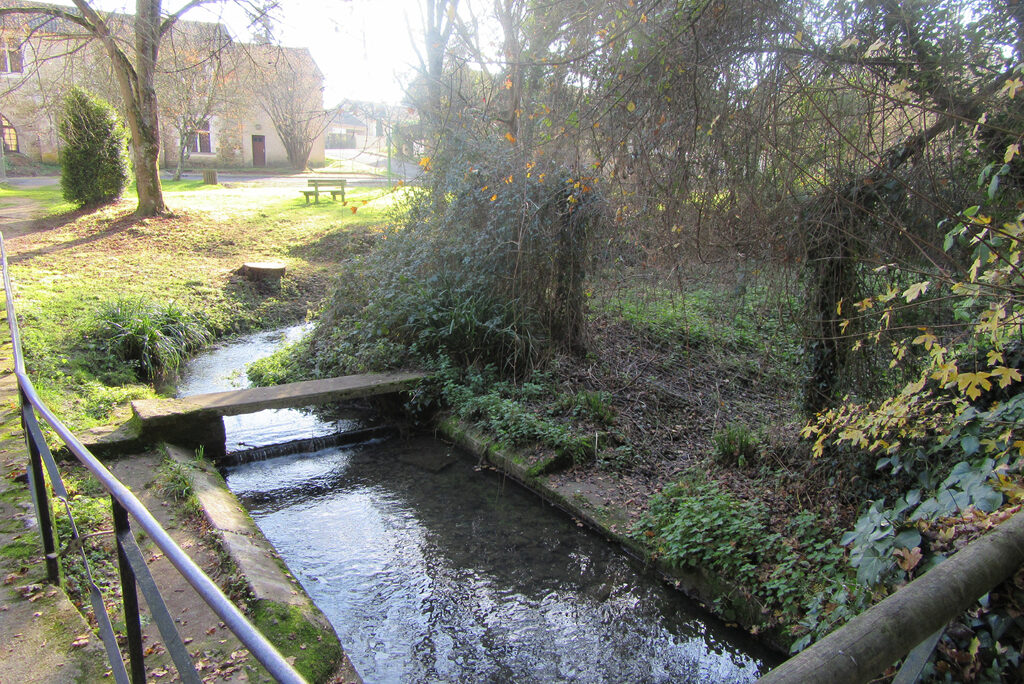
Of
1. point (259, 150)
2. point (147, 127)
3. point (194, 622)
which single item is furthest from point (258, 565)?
point (259, 150)

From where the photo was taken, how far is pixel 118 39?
13836 mm

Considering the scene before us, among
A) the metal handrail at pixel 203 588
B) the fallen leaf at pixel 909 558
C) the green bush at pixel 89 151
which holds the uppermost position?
the green bush at pixel 89 151

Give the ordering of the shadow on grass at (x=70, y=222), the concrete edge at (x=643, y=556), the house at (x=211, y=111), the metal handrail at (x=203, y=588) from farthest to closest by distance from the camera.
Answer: the house at (x=211, y=111) → the shadow on grass at (x=70, y=222) → the concrete edge at (x=643, y=556) → the metal handrail at (x=203, y=588)

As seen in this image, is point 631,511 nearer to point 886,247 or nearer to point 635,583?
point 635,583

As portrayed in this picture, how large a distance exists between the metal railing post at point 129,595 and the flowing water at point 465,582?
1.97 m

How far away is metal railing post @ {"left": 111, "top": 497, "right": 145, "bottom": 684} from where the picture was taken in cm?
198

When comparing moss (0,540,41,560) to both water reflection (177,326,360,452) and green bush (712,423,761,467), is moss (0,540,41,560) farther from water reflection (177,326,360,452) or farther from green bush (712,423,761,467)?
green bush (712,423,761,467)

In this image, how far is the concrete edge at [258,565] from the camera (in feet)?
12.2

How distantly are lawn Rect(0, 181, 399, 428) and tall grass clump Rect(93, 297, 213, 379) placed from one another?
20 cm

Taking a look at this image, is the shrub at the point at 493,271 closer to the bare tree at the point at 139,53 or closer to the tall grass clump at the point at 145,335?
the tall grass clump at the point at 145,335

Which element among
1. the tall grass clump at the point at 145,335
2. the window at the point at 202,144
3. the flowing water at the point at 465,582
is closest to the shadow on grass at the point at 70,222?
the tall grass clump at the point at 145,335

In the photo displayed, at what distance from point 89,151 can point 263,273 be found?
23.1 feet

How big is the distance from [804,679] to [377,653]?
3.21 m

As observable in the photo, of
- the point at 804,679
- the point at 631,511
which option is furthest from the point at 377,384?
the point at 804,679
